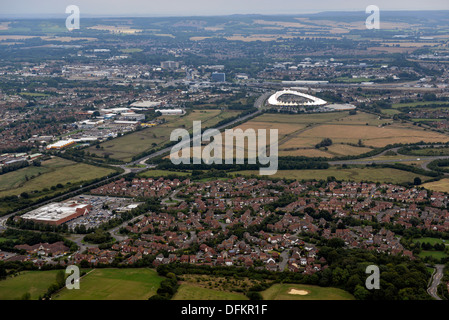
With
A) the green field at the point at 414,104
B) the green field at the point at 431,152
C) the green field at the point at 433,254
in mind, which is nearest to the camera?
the green field at the point at 433,254

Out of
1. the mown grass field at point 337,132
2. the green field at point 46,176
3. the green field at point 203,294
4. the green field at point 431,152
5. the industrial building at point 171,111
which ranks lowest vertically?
the green field at point 203,294

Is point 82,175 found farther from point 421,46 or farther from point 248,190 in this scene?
point 421,46

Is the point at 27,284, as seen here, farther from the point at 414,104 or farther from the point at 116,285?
the point at 414,104

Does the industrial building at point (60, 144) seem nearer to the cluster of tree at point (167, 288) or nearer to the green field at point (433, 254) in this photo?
the cluster of tree at point (167, 288)

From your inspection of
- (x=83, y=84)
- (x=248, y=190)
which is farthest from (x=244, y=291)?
(x=83, y=84)

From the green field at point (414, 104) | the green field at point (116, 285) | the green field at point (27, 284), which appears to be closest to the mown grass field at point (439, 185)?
the green field at point (116, 285)

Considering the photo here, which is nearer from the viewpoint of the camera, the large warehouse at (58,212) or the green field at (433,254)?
the green field at (433,254)
